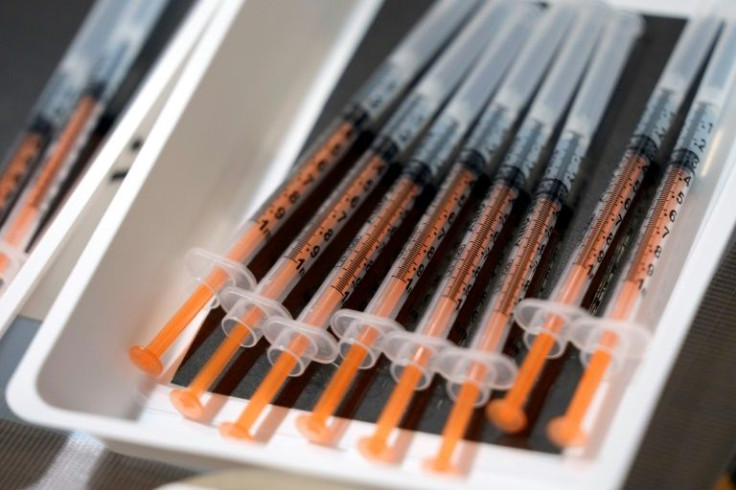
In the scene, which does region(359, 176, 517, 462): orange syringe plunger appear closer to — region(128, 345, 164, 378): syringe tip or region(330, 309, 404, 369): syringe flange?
region(330, 309, 404, 369): syringe flange

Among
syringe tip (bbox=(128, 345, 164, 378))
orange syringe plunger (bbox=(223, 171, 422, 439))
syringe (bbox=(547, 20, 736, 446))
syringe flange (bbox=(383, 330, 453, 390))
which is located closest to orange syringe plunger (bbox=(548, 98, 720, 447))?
syringe (bbox=(547, 20, 736, 446))

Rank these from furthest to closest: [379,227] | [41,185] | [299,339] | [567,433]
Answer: [41,185] → [379,227] → [299,339] → [567,433]

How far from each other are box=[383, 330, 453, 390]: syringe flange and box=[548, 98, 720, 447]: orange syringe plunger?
0.11m

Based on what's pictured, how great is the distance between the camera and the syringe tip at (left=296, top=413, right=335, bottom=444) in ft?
2.30

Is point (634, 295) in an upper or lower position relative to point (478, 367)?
upper

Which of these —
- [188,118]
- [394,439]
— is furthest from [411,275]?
[188,118]

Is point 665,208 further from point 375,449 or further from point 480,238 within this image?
point 375,449

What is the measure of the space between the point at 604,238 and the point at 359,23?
0.48 metres

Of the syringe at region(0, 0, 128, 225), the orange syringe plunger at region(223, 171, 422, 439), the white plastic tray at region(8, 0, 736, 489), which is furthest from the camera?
the syringe at region(0, 0, 128, 225)

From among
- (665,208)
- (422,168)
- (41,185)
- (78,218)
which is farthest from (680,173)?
(41,185)

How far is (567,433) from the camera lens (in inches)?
25.5

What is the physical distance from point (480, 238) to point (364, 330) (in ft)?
0.50

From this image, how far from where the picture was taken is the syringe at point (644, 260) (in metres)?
0.67

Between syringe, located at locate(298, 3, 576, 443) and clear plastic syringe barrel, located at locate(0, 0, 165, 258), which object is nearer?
syringe, located at locate(298, 3, 576, 443)
